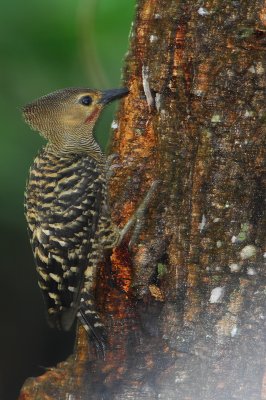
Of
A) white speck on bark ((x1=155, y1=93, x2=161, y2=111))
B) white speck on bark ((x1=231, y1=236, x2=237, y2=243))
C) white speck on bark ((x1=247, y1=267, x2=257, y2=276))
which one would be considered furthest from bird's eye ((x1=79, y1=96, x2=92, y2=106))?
white speck on bark ((x1=247, y1=267, x2=257, y2=276))

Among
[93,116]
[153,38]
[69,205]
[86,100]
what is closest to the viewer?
[153,38]

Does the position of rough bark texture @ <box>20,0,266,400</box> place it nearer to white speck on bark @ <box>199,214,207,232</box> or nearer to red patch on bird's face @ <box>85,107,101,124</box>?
white speck on bark @ <box>199,214,207,232</box>

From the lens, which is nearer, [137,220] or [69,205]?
[137,220]

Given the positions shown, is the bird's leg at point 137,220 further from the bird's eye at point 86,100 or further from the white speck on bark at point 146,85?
the bird's eye at point 86,100

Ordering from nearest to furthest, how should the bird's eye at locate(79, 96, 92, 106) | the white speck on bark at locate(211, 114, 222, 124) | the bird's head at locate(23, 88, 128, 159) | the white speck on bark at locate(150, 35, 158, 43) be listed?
the white speck on bark at locate(211, 114, 222, 124)
the white speck on bark at locate(150, 35, 158, 43)
the bird's head at locate(23, 88, 128, 159)
the bird's eye at locate(79, 96, 92, 106)

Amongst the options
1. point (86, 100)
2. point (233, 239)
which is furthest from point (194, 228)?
point (86, 100)

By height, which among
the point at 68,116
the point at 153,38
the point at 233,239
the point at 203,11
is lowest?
the point at 233,239

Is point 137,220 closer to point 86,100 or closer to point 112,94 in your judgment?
point 112,94

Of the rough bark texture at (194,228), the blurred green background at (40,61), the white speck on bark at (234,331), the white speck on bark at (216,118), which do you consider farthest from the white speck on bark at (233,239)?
the blurred green background at (40,61)
